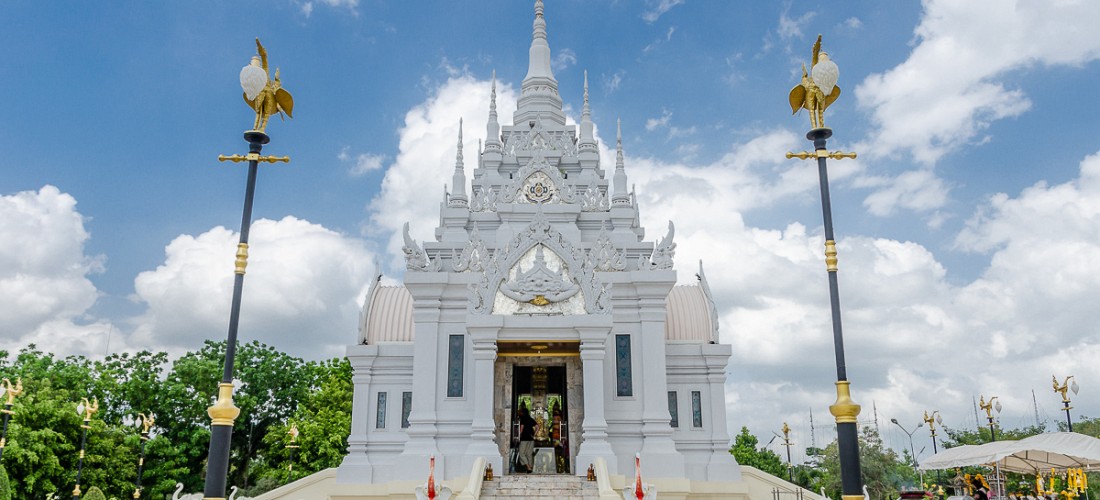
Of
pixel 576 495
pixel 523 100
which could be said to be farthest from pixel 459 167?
pixel 576 495

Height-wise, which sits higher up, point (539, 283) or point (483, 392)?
point (539, 283)

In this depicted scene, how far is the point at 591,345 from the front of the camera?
60.3 feet

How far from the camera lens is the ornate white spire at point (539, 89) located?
1066 inches

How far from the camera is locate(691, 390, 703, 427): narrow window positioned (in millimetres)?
21953

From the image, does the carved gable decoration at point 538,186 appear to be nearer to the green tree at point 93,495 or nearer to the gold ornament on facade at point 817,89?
the gold ornament on facade at point 817,89

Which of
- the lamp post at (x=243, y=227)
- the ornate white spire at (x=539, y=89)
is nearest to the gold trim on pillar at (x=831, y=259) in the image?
the lamp post at (x=243, y=227)

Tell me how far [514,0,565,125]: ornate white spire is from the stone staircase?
13.5 metres

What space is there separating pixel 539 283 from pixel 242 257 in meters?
9.33

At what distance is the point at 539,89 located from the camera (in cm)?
2773

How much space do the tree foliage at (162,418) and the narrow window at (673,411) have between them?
16.7 metres

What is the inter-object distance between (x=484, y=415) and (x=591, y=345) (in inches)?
119

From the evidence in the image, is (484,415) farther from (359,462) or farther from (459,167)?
(459,167)

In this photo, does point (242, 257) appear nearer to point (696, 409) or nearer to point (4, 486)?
point (696, 409)

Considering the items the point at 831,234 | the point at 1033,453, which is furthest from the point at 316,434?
the point at 831,234
